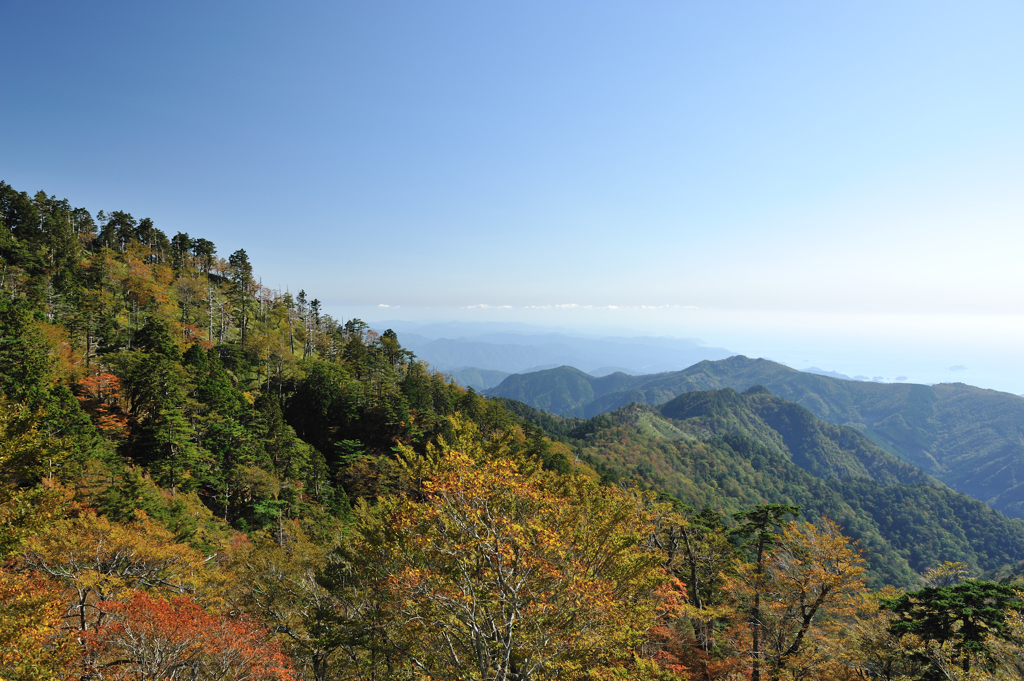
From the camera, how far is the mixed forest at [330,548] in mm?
10023

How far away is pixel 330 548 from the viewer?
66.6ft

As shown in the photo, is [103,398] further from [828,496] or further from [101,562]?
[828,496]

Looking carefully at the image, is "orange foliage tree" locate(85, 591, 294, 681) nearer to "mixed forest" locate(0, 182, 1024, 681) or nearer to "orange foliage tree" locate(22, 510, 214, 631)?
"mixed forest" locate(0, 182, 1024, 681)

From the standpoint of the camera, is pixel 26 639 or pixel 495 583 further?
pixel 495 583

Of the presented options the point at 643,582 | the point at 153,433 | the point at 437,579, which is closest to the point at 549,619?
the point at 437,579

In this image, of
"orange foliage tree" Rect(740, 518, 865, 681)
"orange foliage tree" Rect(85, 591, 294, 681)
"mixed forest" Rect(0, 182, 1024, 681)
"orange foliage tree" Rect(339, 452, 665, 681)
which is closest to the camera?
"orange foliage tree" Rect(339, 452, 665, 681)

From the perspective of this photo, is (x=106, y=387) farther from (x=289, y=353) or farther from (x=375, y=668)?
(x=375, y=668)

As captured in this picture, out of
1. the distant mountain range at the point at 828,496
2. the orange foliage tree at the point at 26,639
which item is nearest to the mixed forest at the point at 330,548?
the orange foliage tree at the point at 26,639

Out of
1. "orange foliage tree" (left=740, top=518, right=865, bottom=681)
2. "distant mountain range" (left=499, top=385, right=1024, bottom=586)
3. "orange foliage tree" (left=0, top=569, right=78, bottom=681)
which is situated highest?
"orange foliage tree" (left=0, top=569, right=78, bottom=681)

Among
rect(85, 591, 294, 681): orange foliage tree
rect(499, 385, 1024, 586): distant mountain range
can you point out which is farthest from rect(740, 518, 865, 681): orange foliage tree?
rect(499, 385, 1024, 586): distant mountain range

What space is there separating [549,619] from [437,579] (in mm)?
3041

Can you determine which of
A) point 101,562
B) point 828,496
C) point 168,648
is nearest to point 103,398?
point 101,562

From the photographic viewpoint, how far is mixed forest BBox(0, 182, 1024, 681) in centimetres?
1002

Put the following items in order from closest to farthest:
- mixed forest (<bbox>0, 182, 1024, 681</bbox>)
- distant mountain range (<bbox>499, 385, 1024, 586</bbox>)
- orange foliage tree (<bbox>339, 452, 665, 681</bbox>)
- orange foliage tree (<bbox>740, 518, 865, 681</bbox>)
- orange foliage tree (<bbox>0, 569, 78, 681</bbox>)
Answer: orange foliage tree (<bbox>0, 569, 78, 681</bbox>), orange foliage tree (<bbox>339, 452, 665, 681</bbox>), mixed forest (<bbox>0, 182, 1024, 681</bbox>), orange foliage tree (<bbox>740, 518, 865, 681</bbox>), distant mountain range (<bbox>499, 385, 1024, 586</bbox>)
